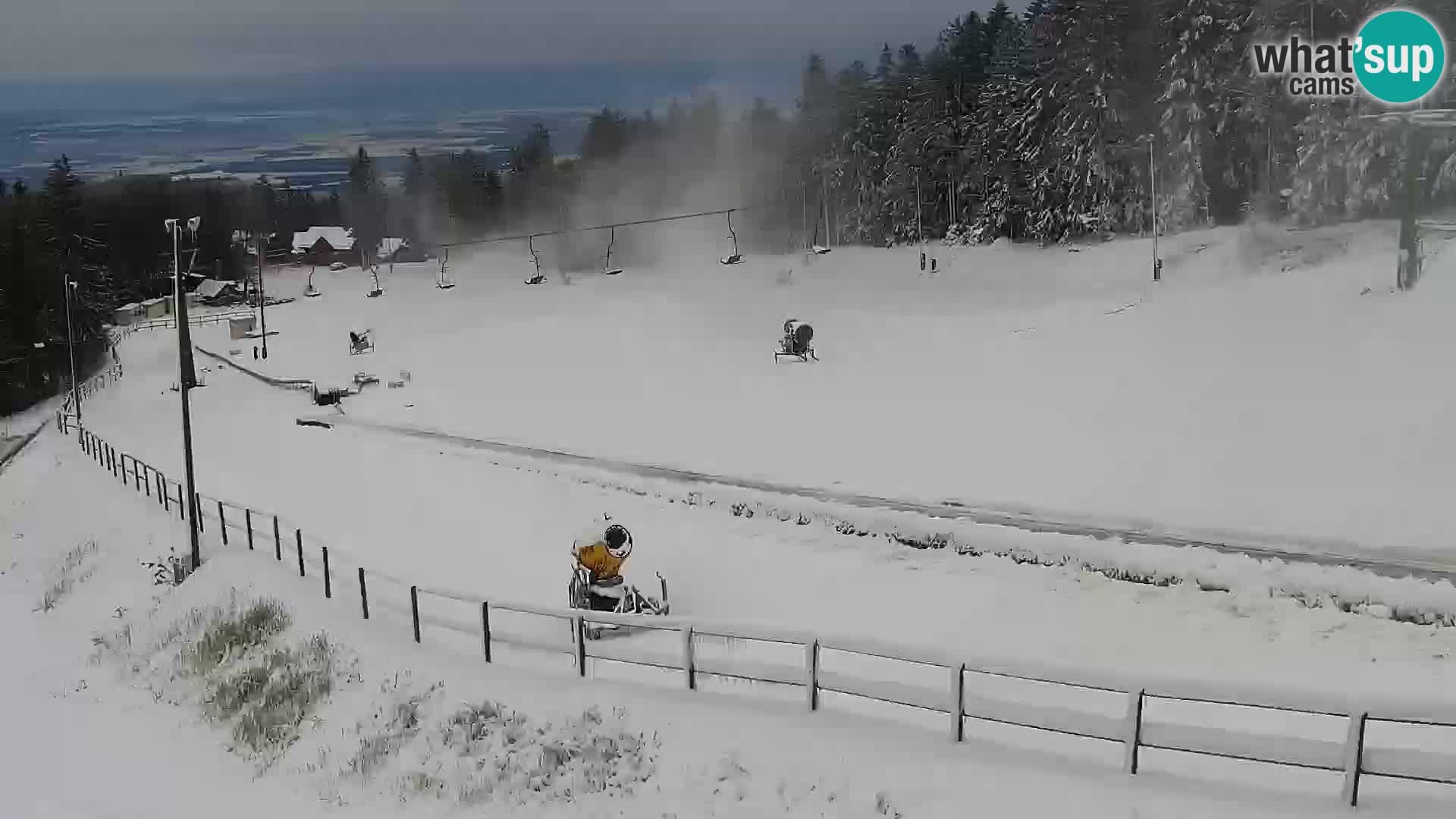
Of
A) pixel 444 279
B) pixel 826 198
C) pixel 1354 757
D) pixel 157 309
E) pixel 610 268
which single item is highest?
pixel 826 198

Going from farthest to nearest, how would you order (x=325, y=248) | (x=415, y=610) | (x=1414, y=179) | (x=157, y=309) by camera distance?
(x=325, y=248) → (x=157, y=309) → (x=1414, y=179) → (x=415, y=610)

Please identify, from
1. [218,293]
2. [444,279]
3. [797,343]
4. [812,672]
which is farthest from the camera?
[218,293]

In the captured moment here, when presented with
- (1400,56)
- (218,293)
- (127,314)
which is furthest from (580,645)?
(127,314)

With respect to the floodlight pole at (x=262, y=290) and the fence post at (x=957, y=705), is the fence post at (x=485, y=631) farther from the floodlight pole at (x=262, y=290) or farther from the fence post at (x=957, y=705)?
the floodlight pole at (x=262, y=290)

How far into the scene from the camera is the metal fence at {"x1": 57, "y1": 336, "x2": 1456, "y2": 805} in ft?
35.3

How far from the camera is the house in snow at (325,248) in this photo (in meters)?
148

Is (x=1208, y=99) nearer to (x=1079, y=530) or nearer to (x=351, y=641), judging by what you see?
(x=1079, y=530)

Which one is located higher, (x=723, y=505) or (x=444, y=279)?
(x=444, y=279)

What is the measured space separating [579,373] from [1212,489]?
41106mm

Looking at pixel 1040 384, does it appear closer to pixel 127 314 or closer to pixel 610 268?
pixel 610 268

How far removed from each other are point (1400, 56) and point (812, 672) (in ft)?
165

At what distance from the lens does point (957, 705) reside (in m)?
12.7

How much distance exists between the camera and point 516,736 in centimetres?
1467

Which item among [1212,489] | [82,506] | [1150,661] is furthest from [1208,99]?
[82,506]
